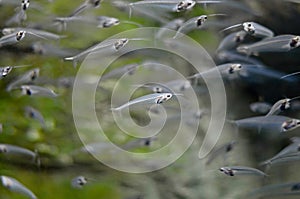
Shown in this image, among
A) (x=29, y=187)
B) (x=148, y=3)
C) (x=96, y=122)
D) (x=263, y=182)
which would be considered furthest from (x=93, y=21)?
(x=263, y=182)

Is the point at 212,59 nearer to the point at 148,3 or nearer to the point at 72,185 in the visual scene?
the point at 148,3

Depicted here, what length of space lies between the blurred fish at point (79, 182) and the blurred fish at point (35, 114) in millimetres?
481

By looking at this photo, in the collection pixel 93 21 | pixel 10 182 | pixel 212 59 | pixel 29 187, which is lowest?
pixel 29 187

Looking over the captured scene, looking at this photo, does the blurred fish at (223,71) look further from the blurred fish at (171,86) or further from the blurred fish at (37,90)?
the blurred fish at (37,90)

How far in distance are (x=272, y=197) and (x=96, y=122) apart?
1336mm

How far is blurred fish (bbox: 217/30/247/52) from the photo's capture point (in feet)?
10.0

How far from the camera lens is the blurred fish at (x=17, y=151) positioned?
3242mm

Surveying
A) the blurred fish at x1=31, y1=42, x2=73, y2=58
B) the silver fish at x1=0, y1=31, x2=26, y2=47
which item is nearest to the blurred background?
the blurred fish at x1=31, y1=42, x2=73, y2=58

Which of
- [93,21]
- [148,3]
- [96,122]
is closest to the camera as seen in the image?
[148,3]

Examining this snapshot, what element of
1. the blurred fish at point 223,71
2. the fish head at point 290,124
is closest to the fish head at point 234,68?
the blurred fish at point 223,71

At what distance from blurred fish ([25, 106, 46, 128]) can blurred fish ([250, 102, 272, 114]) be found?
1494mm

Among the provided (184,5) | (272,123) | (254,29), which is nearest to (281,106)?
(272,123)

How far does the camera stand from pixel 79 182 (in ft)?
10.7

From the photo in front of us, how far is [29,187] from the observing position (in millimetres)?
3512
